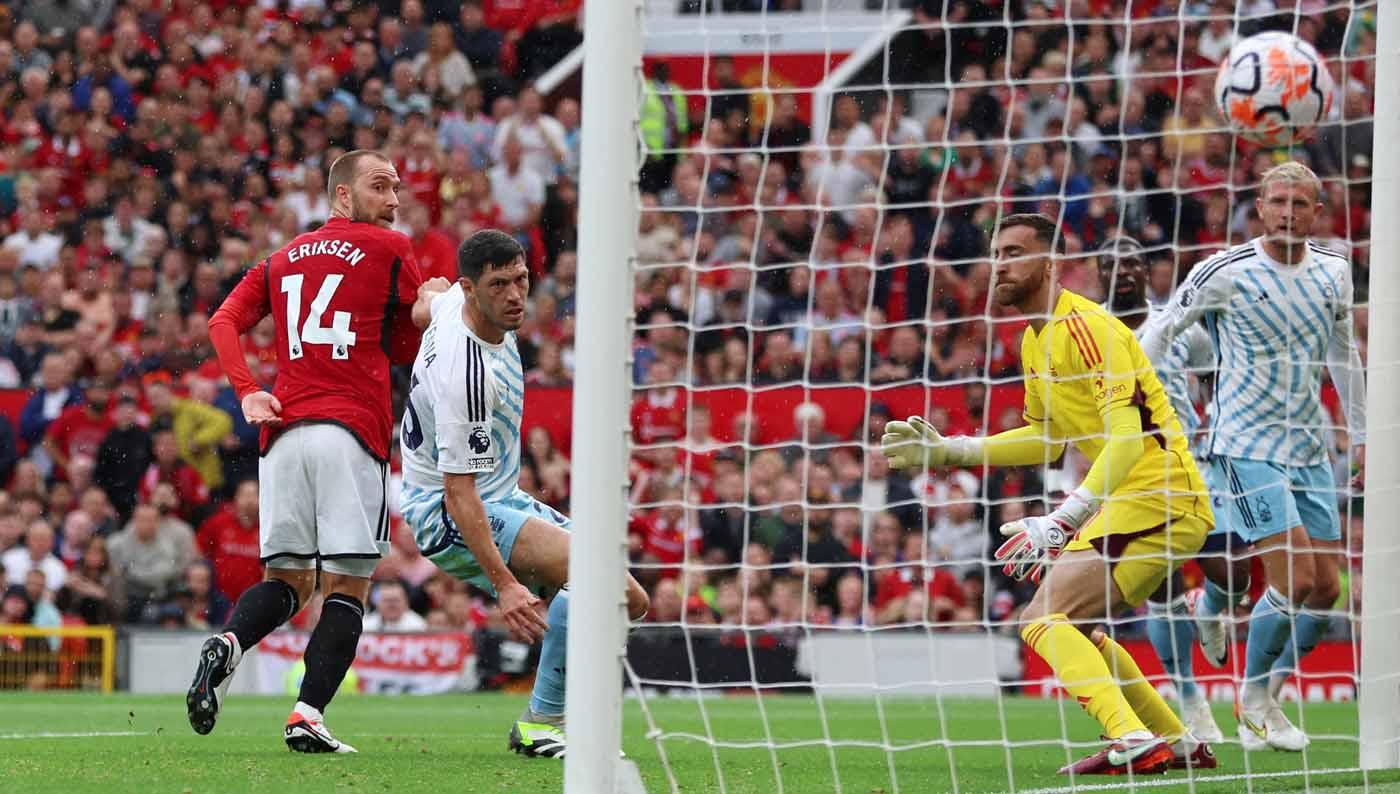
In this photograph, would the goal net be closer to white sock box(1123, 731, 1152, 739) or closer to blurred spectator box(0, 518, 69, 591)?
white sock box(1123, 731, 1152, 739)

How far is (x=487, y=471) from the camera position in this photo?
249 inches

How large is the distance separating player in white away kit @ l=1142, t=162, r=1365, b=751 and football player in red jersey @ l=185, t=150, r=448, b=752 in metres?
2.99

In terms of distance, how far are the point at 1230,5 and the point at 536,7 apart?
21.2 feet

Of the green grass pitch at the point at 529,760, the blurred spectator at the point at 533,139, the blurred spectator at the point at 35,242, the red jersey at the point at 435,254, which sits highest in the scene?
the blurred spectator at the point at 533,139

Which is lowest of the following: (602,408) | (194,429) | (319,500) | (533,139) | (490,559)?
(490,559)

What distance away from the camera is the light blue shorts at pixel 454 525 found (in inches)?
259

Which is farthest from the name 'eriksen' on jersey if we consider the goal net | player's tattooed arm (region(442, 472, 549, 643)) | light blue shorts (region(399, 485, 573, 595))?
the goal net

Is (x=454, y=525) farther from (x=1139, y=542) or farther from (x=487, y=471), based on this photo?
(x=1139, y=542)

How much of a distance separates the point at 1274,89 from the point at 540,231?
929cm

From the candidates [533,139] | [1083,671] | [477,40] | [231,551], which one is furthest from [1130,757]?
[477,40]

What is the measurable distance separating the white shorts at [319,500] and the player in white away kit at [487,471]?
0.59 feet

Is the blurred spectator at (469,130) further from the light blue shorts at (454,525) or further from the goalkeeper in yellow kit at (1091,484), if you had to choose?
the goalkeeper in yellow kit at (1091,484)

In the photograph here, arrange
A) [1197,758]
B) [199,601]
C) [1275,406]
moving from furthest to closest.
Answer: [199,601]
[1275,406]
[1197,758]

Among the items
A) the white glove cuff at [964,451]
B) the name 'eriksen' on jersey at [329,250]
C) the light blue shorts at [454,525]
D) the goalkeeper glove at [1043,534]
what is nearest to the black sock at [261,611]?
the light blue shorts at [454,525]
